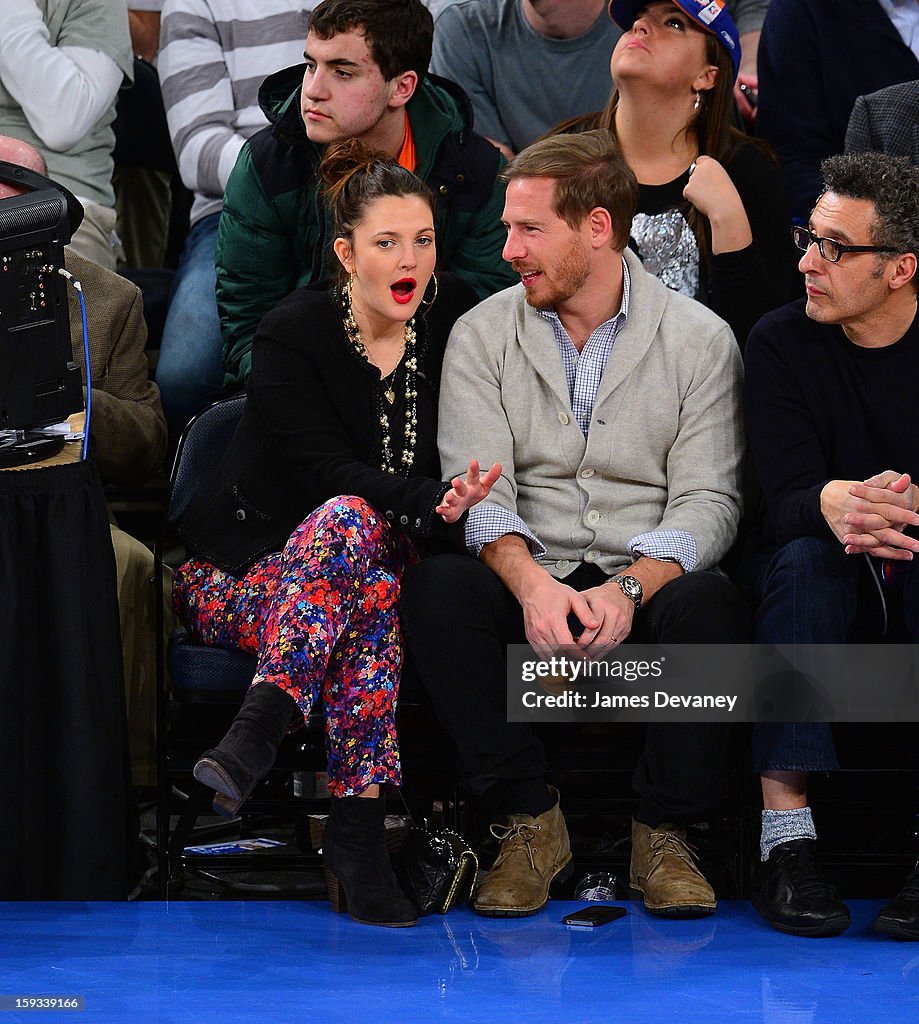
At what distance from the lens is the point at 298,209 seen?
3.46 meters

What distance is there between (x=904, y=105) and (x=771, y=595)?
53.1 inches

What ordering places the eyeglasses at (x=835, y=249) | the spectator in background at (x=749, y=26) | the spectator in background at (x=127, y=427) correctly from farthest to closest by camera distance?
the spectator in background at (x=749, y=26)
the spectator in background at (x=127, y=427)
the eyeglasses at (x=835, y=249)

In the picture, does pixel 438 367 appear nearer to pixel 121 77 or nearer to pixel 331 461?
pixel 331 461

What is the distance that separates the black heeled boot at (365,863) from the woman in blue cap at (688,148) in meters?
1.36

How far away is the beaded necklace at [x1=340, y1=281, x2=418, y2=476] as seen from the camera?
3025 millimetres

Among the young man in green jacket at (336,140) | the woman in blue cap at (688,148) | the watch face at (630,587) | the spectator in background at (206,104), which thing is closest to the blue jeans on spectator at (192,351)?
the spectator in background at (206,104)

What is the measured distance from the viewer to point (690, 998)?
232 cm

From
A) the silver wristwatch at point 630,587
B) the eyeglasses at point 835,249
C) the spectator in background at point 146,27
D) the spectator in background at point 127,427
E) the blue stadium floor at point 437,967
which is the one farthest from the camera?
the spectator in background at point 146,27

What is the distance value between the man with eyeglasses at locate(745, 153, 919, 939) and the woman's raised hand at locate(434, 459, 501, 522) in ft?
1.76

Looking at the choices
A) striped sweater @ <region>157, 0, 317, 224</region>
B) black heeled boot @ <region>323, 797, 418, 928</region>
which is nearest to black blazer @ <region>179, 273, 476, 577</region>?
black heeled boot @ <region>323, 797, 418, 928</region>

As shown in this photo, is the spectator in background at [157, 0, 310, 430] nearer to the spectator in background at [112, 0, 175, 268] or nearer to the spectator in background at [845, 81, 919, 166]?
the spectator in background at [112, 0, 175, 268]

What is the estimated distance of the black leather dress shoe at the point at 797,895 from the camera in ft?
8.52

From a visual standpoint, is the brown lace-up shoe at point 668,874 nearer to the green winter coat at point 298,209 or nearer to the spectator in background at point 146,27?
the green winter coat at point 298,209

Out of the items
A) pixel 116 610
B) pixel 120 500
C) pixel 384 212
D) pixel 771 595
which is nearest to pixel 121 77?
pixel 120 500
